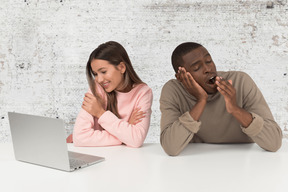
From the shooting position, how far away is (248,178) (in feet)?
4.14

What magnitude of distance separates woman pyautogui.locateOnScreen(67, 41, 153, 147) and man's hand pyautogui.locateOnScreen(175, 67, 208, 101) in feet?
0.90

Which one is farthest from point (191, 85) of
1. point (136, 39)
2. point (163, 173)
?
point (136, 39)

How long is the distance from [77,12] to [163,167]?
2.02 m

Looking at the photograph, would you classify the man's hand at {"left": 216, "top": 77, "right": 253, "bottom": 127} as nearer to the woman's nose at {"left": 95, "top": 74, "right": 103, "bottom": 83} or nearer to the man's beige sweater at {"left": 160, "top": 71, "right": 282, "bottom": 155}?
the man's beige sweater at {"left": 160, "top": 71, "right": 282, "bottom": 155}

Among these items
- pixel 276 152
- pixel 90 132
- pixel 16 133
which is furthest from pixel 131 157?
pixel 276 152

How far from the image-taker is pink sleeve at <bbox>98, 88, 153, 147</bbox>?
172 cm

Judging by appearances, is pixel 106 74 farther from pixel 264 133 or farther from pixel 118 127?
pixel 264 133

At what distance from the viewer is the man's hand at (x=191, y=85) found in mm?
1585

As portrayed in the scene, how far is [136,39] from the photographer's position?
3.03 metres

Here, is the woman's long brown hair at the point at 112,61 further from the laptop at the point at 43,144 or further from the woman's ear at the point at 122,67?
the laptop at the point at 43,144

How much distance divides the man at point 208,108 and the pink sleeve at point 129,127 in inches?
5.4

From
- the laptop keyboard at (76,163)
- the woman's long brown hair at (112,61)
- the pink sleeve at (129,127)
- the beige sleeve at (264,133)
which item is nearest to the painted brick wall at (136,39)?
the woman's long brown hair at (112,61)

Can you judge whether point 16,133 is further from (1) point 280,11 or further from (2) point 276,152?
(1) point 280,11

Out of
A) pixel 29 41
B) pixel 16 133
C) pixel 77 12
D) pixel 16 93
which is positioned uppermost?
pixel 77 12
